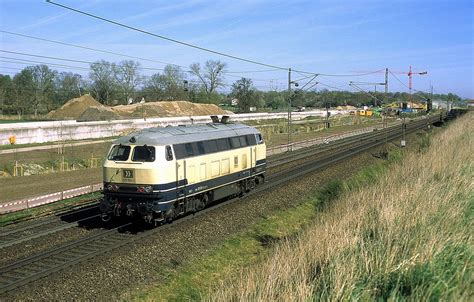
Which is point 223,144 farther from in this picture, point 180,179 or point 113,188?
point 113,188

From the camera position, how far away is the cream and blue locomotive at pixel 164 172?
1563cm

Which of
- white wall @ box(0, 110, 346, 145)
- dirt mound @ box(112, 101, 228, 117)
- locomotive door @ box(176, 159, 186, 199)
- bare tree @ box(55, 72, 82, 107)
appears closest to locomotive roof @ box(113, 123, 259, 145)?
locomotive door @ box(176, 159, 186, 199)

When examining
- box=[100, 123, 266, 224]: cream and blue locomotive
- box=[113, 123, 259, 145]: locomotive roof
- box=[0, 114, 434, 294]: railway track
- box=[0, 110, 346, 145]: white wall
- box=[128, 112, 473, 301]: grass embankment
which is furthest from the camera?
box=[0, 110, 346, 145]: white wall

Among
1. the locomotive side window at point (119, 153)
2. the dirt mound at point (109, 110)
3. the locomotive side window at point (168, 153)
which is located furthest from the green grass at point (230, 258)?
the dirt mound at point (109, 110)

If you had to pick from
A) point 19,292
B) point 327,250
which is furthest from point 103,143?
point 327,250

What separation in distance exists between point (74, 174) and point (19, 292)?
2293 centimetres

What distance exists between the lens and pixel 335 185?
81.8ft

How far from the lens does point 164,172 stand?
15781mm

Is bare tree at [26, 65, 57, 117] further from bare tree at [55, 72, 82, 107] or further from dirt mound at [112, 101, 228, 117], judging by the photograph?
dirt mound at [112, 101, 228, 117]

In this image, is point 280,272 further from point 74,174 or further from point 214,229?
point 74,174

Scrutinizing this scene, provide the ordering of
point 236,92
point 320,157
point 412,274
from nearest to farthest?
point 412,274, point 320,157, point 236,92

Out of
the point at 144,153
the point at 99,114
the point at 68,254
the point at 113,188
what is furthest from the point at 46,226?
the point at 99,114

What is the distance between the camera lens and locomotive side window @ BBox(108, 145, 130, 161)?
16.2m

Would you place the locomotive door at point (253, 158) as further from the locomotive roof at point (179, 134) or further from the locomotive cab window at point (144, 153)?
the locomotive cab window at point (144, 153)
